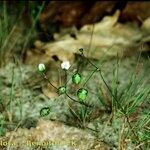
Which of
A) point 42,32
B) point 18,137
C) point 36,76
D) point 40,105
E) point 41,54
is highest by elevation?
point 42,32

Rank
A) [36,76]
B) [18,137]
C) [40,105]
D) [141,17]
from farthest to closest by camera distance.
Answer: [141,17]
[36,76]
[40,105]
[18,137]

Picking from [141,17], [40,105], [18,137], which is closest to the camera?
[18,137]

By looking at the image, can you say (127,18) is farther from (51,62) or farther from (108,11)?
(51,62)

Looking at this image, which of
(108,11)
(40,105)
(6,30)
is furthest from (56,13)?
(40,105)

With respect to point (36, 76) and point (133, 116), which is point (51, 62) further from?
point (133, 116)

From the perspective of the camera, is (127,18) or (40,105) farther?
(127,18)

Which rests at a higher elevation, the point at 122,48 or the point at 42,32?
the point at 42,32

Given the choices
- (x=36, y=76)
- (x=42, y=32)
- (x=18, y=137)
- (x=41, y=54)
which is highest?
(x=42, y=32)

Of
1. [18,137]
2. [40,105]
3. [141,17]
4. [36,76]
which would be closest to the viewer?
[18,137]

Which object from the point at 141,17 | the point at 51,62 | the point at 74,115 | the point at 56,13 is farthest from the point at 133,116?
the point at 56,13
